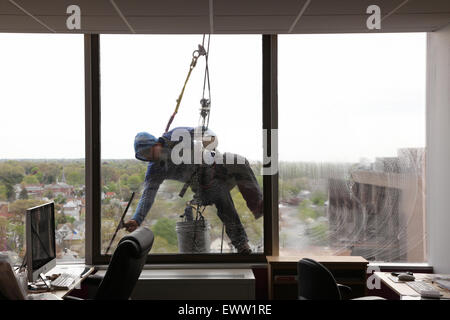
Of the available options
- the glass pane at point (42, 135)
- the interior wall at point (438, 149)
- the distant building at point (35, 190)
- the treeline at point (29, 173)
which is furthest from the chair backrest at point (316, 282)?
the distant building at point (35, 190)

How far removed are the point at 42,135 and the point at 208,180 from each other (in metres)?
1.57

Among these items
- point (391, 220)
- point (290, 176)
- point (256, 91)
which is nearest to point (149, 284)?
point (290, 176)

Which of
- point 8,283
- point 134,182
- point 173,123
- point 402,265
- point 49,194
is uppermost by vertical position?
point 173,123

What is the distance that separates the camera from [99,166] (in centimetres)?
403

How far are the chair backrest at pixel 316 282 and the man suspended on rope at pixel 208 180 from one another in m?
1.28

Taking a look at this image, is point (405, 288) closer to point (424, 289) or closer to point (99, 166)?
point (424, 289)

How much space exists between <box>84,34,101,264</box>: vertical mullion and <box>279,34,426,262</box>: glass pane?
1.69 meters

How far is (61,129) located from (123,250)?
1913 millimetres

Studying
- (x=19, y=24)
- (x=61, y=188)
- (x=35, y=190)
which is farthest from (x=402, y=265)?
(x=19, y=24)

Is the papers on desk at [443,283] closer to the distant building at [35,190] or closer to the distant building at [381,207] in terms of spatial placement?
the distant building at [381,207]

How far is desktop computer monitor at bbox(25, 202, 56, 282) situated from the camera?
270 cm

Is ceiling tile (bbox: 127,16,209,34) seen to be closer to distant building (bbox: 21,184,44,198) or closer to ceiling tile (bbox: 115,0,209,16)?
ceiling tile (bbox: 115,0,209,16)

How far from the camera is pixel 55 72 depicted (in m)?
4.00

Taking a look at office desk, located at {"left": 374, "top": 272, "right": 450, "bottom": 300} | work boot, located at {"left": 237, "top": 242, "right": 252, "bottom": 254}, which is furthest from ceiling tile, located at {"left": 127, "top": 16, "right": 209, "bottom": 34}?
office desk, located at {"left": 374, "top": 272, "right": 450, "bottom": 300}
